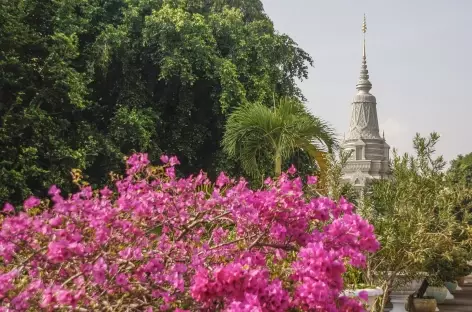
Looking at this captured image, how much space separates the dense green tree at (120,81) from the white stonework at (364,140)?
1870cm

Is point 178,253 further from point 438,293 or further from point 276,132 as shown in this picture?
point 438,293

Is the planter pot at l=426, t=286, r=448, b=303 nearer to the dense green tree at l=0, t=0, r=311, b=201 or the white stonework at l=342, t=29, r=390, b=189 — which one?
the dense green tree at l=0, t=0, r=311, b=201

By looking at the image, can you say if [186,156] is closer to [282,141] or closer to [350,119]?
[282,141]

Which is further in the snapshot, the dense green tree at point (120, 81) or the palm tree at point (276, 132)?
the dense green tree at point (120, 81)

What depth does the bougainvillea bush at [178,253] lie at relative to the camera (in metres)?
3.31

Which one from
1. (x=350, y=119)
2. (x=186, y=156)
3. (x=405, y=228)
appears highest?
(x=350, y=119)

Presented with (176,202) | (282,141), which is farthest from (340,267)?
(282,141)

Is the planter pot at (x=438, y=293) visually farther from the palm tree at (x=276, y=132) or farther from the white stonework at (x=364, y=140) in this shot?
the white stonework at (x=364, y=140)

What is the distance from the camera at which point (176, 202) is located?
4.21 metres

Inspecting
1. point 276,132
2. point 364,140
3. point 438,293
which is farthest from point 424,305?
point 364,140

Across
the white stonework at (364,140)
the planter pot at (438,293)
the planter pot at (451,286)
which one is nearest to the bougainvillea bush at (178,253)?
the planter pot at (438,293)

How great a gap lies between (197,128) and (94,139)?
3.08 meters

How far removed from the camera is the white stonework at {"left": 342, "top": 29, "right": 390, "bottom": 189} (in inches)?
1453

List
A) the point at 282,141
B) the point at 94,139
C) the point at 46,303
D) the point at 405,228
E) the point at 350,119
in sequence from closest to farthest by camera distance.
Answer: the point at 46,303 → the point at 405,228 → the point at 282,141 → the point at 94,139 → the point at 350,119
